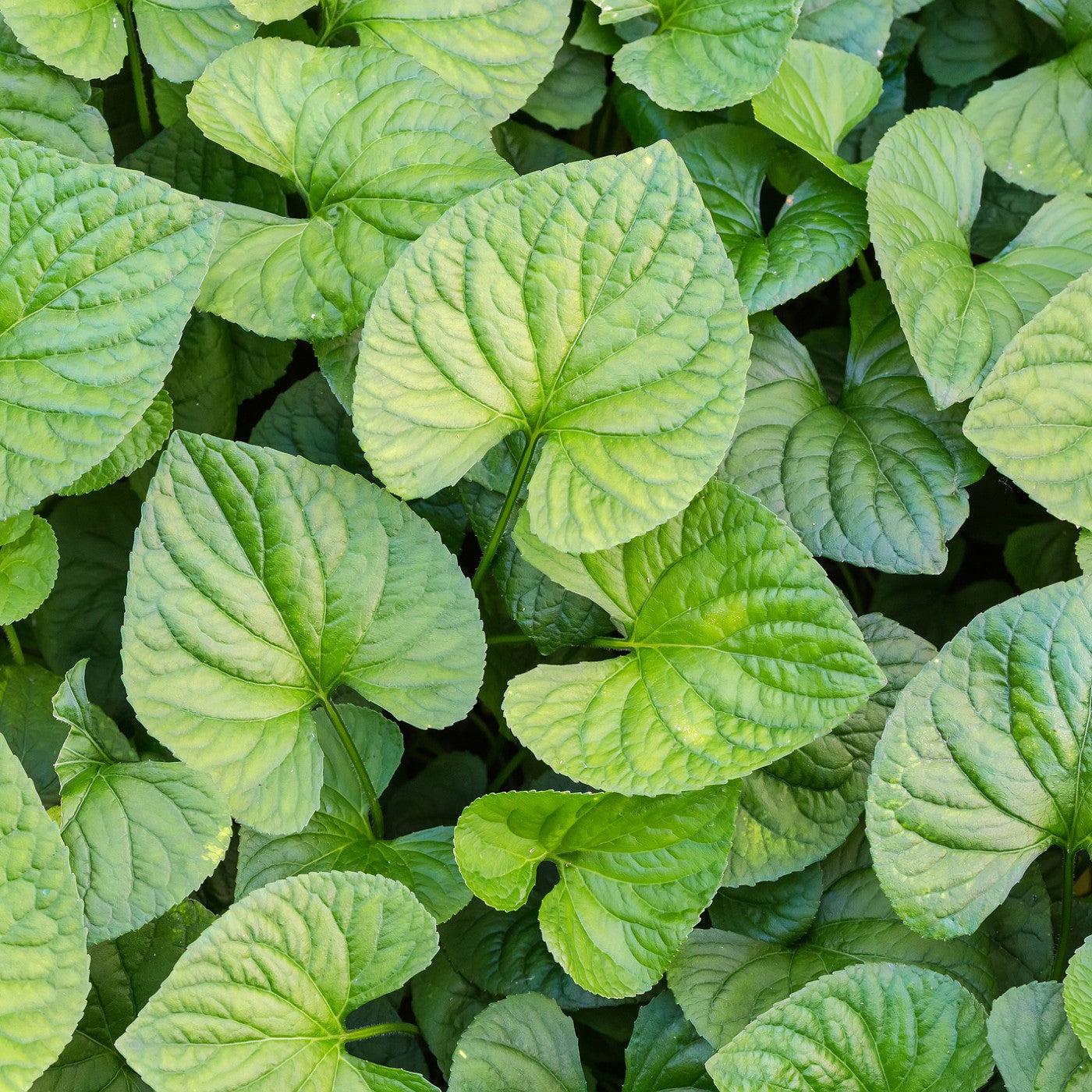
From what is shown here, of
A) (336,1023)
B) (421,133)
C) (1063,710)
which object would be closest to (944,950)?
(1063,710)

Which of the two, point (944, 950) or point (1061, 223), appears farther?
point (1061, 223)

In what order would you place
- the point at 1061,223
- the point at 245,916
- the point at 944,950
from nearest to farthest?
the point at 245,916, the point at 944,950, the point at 1061,223

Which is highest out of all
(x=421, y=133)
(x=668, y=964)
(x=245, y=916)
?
(x=421, y=133)

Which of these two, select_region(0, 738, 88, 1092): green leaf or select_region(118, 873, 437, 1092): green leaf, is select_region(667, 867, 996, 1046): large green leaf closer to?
select_region(118, 873, 437, 1092): green leaf

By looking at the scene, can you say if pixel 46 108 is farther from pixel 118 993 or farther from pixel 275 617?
pixel 118 993

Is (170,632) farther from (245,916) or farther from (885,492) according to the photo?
(885,492)

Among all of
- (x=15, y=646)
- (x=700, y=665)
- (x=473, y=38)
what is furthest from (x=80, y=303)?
(x=700, y=665)

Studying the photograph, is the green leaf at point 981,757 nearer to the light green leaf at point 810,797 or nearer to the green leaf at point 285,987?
the light green leaf at point 810,797

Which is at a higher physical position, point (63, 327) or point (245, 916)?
point (63, 327)
